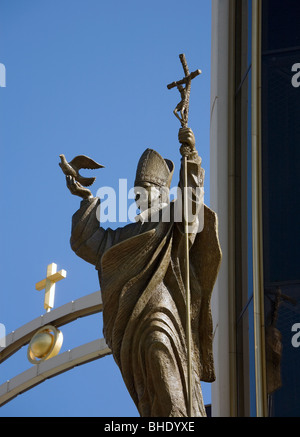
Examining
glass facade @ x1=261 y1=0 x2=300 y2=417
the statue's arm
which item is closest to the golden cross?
glass facade @ x1=261 y1=0 x2=300 y2=417

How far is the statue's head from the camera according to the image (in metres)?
9.54

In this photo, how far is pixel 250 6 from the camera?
44.3ft

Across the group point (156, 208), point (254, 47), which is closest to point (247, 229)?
point (254, 47)

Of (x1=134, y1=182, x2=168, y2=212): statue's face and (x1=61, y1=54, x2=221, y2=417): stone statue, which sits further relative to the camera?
(x1=134, y1=182, x2=168, y2=212): statue's face

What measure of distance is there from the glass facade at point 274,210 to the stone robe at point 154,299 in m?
2.48

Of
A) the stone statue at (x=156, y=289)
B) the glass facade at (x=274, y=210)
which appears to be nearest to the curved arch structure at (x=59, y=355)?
the glass facade at (x=274, y=210)

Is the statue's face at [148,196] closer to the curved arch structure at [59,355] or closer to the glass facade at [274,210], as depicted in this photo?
the glass facade at [274,210]

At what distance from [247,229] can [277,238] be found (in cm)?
61

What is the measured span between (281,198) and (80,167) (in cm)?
329

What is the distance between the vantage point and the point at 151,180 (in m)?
9.64

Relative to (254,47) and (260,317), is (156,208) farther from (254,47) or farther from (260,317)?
(254,47)

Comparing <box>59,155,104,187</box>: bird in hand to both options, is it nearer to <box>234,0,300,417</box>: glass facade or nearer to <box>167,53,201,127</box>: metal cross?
<box>167,53,201,127</box>: metal cross

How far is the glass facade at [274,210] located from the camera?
37.7ft

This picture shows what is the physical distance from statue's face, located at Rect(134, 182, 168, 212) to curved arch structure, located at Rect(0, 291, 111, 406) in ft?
13.7
